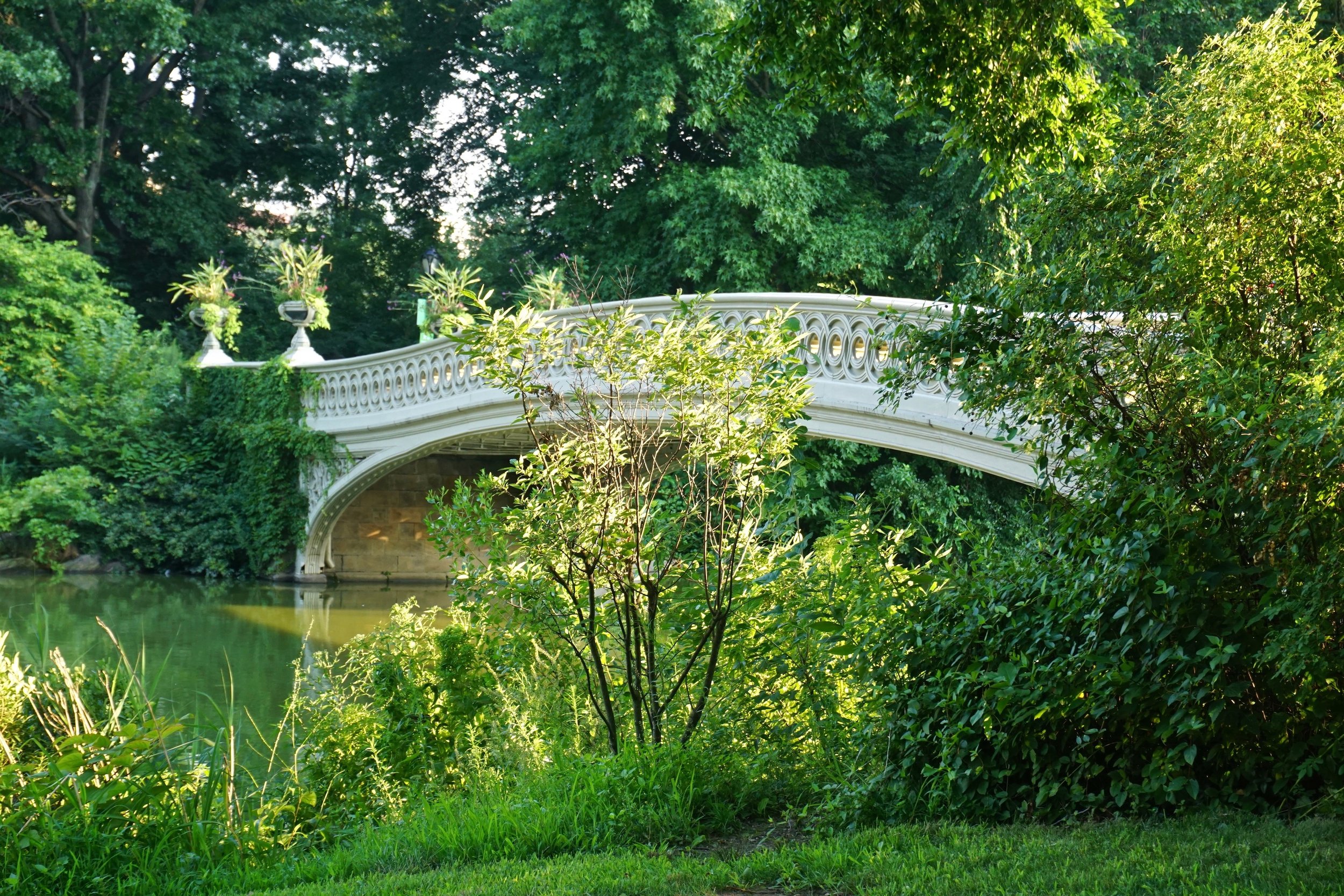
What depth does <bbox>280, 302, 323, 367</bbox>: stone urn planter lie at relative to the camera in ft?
60.1

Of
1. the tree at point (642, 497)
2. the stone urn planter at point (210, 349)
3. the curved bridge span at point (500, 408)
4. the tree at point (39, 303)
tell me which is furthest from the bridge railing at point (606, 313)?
the tree at point (39, 303)

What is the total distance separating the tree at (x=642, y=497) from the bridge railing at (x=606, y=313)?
61cm

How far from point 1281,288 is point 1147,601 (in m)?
0.97

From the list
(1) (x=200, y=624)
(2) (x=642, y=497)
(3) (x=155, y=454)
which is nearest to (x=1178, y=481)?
(2) (x=642, y=497)

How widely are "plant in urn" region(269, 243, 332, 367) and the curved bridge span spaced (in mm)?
672

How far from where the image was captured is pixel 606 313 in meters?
8.53

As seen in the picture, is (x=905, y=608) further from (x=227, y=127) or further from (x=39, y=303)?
(x=227, y=127)

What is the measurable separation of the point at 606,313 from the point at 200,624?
7518 mm

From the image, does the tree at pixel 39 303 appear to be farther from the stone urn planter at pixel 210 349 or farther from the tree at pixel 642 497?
the tree at pixel 642 497

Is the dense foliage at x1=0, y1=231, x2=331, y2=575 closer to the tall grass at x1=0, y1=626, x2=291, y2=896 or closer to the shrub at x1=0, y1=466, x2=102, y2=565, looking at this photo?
the shrub at x1=0, y1=466, x2=102, y2=565

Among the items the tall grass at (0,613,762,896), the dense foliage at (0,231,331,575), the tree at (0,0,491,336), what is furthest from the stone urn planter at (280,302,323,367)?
the tall grass at (0,613,762,896)

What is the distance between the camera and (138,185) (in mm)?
24781

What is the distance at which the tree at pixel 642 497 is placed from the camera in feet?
15.3

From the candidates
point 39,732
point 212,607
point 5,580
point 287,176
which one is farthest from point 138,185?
point 39,732
